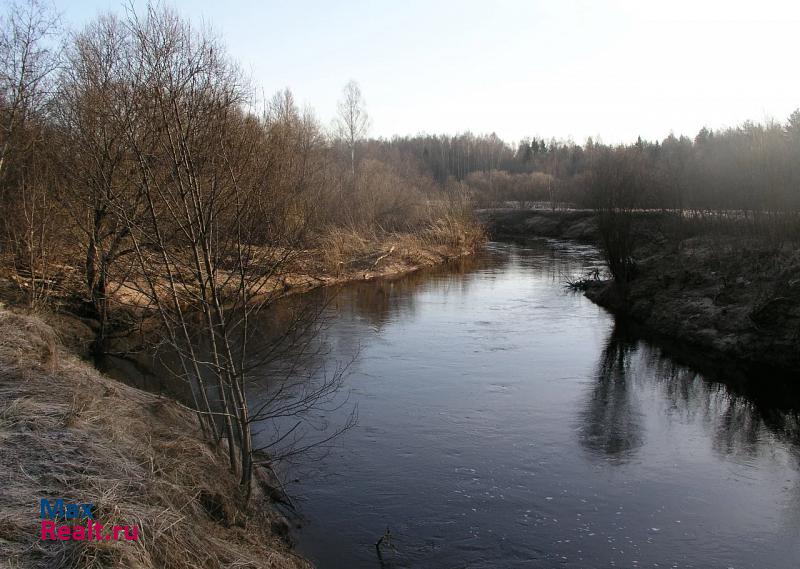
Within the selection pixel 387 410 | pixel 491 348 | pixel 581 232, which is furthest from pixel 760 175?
pixel 581 232

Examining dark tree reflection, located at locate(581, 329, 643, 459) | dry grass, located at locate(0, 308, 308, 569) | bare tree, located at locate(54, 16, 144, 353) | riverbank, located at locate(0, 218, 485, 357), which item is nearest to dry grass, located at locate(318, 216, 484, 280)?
riverbank, located at locate(0, 218, 485, 357)

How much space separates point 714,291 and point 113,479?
15.4m

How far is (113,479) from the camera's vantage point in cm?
432

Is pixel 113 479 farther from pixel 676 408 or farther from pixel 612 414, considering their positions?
pixel 676 408

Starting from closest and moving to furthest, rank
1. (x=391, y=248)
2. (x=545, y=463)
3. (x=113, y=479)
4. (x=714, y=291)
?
(x=113, y=479) → (x=545, y=463) → (x=714, y=291) → (x=391, y=248)

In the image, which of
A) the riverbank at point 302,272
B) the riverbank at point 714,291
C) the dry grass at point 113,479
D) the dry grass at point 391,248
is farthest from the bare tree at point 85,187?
the riverbank at point 714,291

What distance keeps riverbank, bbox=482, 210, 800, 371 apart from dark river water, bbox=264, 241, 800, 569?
1627 millimetres

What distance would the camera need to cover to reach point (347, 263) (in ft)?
82.1

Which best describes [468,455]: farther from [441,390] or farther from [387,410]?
[441,390]

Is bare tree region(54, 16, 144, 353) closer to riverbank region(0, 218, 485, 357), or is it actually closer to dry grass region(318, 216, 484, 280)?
riverbank region(0, 218, 485, 357)

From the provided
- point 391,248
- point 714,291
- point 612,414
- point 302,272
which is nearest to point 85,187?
point 612,414

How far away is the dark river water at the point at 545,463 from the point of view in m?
5.95

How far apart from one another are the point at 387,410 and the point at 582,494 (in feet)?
11.5

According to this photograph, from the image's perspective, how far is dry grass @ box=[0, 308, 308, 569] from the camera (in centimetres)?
349
